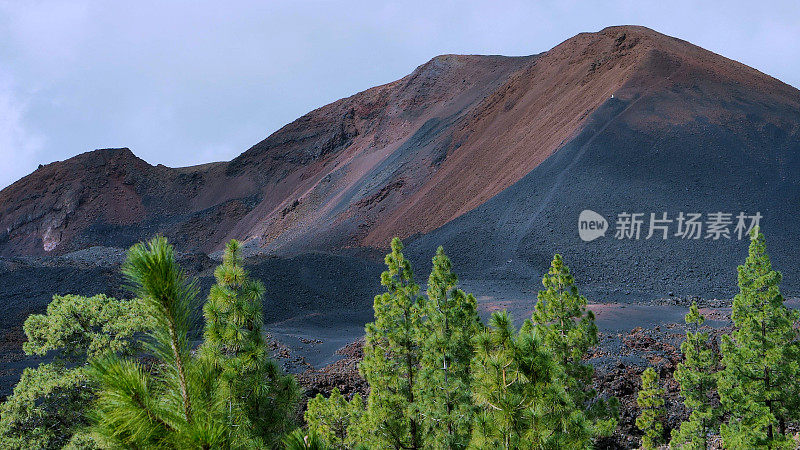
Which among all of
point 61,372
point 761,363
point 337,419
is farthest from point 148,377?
point 761,363

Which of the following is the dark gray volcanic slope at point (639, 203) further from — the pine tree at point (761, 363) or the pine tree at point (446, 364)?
the pine tree at point (446, 364)

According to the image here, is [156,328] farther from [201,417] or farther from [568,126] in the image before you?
[568,126]

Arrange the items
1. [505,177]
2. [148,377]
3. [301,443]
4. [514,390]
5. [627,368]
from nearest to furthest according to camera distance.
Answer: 1. [301,443]
2. [148,377]
3. [514,390]
4. [627,368]
5. [505,177]

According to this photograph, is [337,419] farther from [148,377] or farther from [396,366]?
[148,377]

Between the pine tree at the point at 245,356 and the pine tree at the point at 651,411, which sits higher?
the pine tree at the point at 245,356

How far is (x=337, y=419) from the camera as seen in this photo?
48.2ft

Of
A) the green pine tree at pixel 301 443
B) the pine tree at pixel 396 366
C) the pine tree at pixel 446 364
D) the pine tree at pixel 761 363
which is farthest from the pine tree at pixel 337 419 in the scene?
the green pine tree at pixel 301 443

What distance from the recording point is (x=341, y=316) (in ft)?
116

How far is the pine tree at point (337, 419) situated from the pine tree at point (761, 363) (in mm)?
8363

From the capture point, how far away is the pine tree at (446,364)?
1115cm

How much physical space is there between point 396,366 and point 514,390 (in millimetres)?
5428

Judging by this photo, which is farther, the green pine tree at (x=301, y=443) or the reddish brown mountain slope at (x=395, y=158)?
the reddish brown mountain slope at (x=395, y=158)

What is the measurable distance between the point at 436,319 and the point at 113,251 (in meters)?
49.5

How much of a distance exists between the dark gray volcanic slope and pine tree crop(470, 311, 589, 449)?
26.8 meters
